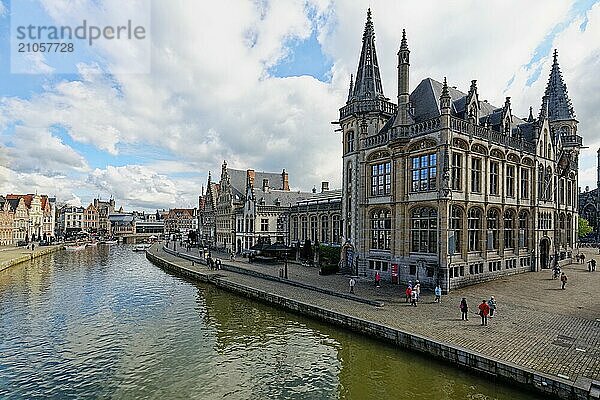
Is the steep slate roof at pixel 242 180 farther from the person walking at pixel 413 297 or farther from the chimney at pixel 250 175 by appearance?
the person walking at pixel 413 297

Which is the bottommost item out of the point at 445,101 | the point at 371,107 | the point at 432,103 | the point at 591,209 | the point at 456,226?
the point at 456,226

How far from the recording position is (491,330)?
18.0 meters

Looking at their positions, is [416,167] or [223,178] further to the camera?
[223,178]

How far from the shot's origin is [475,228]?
2994 cm

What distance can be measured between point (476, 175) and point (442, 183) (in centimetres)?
489

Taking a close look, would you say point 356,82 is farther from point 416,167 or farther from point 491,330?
point 491,330

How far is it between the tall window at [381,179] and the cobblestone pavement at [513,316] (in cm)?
805

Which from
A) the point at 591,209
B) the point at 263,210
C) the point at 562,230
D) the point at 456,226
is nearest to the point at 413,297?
the point at 456,226

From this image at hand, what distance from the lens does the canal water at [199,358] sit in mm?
14219

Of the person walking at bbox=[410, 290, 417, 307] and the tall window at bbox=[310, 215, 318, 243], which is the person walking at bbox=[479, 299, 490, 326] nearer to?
the person walking at bbox=[410, 290, 417, 307]

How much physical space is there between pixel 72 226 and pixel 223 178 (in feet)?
350

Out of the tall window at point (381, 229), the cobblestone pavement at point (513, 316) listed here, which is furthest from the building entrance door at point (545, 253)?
the tall window at point (381, 229)

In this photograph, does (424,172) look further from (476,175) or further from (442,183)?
(476,175)

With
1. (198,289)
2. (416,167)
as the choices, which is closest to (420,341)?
(416,167)
